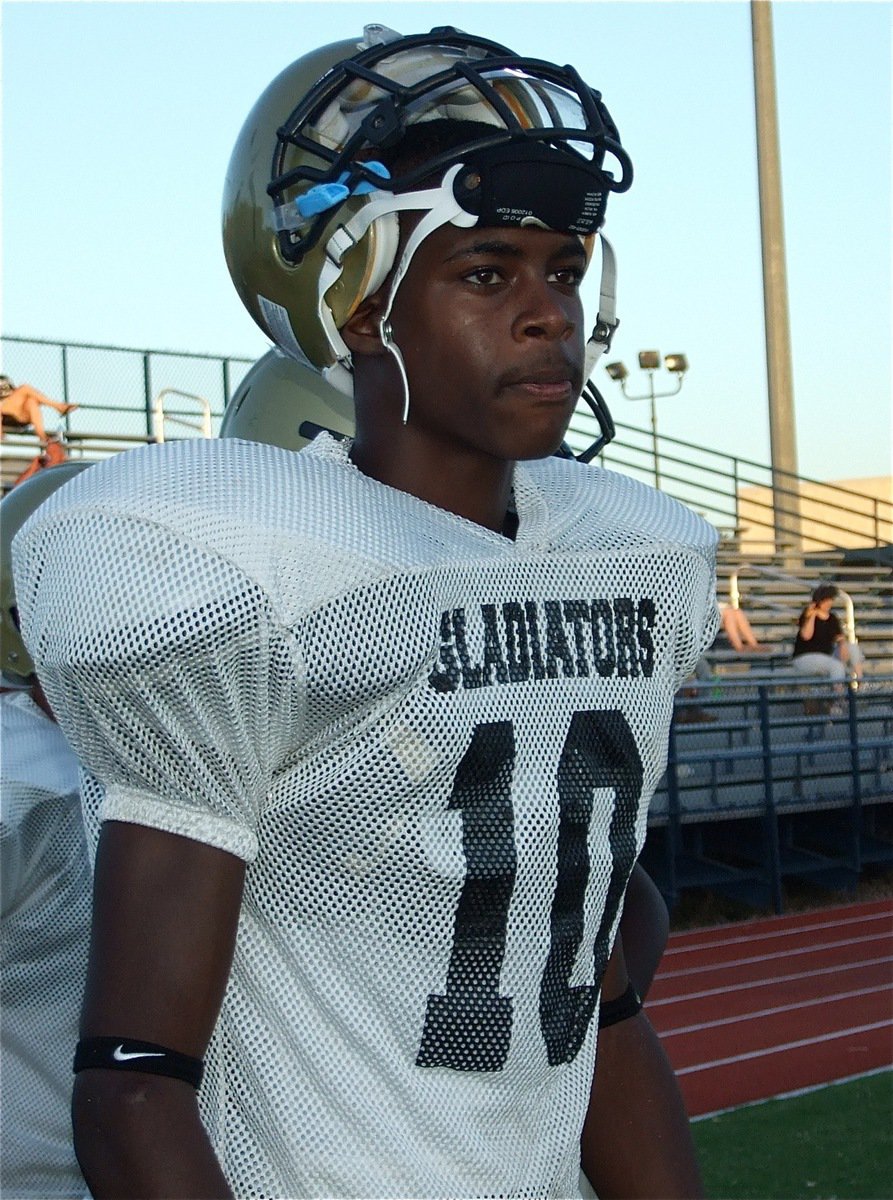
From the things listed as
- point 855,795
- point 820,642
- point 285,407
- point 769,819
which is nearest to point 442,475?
point 285,407

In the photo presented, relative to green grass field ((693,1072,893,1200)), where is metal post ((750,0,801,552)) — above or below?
above

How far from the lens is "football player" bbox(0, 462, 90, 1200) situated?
234cm

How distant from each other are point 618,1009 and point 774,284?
1554 cm

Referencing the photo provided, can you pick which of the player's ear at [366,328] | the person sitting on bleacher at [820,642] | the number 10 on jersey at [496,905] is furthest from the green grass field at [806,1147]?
the person sitting on bleacher at [820,642]

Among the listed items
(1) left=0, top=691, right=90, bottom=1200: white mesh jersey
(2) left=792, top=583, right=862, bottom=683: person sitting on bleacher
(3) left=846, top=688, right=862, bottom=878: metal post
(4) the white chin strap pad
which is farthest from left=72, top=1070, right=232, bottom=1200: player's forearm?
(2) left=792, top=583, right=862, bottom=683: person sitting on bleacher

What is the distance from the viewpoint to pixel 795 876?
9.58 metres

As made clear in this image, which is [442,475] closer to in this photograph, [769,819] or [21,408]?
[769,819]

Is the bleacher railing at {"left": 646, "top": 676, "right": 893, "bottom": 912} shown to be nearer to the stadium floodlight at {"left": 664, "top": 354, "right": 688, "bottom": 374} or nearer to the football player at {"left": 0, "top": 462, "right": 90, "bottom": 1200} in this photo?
the football player at {"left": 0, "top": 462, "right": 90, "bottom": 1200}

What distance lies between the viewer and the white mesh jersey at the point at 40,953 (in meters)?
2.34

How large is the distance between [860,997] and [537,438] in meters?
5.90

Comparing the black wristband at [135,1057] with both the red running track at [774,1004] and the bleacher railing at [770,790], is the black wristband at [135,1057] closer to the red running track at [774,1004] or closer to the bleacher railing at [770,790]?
the red running track at [774,1004]

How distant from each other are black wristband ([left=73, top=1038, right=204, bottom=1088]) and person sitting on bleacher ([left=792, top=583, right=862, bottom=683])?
33.3 feet

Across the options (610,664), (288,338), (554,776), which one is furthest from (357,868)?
(288,338)

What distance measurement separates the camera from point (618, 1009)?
1670 mm
